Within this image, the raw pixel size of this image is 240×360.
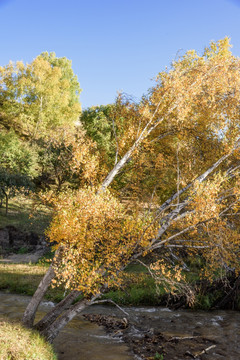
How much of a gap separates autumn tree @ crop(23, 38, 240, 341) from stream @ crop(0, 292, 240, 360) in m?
1.29

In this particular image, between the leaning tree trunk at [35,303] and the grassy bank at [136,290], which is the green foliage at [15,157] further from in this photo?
the leaning tree trunk at [35,303]

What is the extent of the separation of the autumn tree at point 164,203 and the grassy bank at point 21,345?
2.69 ft

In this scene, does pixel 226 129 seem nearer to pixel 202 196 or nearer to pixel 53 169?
pixel 202 196

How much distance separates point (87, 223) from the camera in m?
9.17

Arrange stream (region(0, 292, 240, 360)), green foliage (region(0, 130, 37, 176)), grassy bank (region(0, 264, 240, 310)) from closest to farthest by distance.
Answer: stream (region(0, 292, 240, 360)), grassy bank (region(0, 264, 240, 310)), green foliage (region(0, 130, 37, 176))

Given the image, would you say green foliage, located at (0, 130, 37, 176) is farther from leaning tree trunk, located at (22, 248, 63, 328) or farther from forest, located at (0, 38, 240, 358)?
leaning tree trunk, located at (22, 248, 63, 328)

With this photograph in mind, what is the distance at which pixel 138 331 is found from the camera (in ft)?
38.0

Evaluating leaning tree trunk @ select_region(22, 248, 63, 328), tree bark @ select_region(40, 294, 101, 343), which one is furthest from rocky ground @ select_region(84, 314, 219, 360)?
leaning tree trunk @ select_region(22, 248, 63, 328)

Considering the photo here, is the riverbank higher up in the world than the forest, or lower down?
lower down

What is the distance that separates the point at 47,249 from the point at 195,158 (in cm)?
1868

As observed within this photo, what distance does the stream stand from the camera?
9562 millimetres

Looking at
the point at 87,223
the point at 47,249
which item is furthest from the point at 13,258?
the point at 87,223

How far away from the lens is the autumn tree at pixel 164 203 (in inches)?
357

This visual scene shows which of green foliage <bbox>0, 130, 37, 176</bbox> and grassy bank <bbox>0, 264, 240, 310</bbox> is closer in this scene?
grassy bank <bbox>0, 264, 240, 310</bbox>
